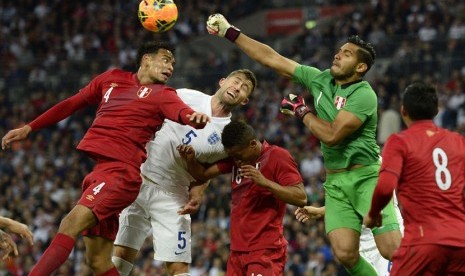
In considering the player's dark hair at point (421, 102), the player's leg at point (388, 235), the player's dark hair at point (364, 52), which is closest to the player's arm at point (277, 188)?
the player's leg at point (388, 235)

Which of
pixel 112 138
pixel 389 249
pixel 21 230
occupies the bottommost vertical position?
pixel 21 230

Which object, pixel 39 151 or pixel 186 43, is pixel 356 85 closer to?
pixel 39 151

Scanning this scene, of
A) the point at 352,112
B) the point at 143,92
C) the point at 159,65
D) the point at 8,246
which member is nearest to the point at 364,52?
the point at 352,112

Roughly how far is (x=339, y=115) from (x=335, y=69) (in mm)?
523

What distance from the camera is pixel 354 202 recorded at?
8.20 meters

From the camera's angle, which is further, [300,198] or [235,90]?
[235,90]

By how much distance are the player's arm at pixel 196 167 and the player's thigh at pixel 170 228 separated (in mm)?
317

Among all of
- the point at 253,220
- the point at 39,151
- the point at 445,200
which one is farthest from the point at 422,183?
the point at 39,151

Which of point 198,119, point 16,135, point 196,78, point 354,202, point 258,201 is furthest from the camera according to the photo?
point 196,78

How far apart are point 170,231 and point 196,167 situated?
659 millimetres

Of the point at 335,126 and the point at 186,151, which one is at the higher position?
the point at 335,126

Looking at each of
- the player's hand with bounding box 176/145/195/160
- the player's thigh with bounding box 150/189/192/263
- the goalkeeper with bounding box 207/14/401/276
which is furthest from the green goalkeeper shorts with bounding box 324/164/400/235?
the player's thigh with bounding box 150/189/192/263

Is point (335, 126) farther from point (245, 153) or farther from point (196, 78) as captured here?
point (196, 78)

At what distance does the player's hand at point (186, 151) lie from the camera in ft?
29.8
